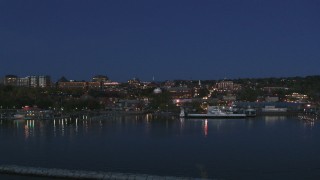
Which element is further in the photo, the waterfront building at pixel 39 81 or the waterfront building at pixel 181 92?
the waterfront building at pixel 39 81

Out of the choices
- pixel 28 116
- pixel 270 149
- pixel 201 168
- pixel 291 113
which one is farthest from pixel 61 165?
pixel 291 113

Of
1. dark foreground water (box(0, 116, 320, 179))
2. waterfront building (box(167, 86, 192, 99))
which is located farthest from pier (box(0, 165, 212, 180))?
waterfront building (box(167, 86, 192, 99))

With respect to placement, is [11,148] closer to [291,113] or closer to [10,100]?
[10,100]

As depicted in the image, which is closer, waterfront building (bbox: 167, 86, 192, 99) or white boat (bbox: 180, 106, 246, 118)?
white boat (bbox: 180, 106, 246, 118)

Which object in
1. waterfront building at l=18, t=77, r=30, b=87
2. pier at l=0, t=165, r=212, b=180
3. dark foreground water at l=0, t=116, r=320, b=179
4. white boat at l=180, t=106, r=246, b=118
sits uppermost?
waterfront building at l=18, t=77, r=30, b=87

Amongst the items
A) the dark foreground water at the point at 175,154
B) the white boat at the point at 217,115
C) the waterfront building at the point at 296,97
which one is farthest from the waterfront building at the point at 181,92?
the dark foreground water at the point at 175,154

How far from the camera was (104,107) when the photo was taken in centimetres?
2509

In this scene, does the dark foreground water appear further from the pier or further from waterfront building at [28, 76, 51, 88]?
waterfront building at [28, 76, 51, 88]

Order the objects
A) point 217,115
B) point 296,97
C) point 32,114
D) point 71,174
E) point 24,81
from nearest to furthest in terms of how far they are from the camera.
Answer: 1. point 71,174
2. point 32,114
3. point 217,115
4. point 296,97
5. point 24,81

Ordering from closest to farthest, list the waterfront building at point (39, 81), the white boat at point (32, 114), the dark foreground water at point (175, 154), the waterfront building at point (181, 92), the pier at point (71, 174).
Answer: the pier at point (71, 174), the dark foreground water at point (175, 154), the white boat at point (32, 114), the waterfront building at point (181, 92), the waterfront building at point (39, 81)

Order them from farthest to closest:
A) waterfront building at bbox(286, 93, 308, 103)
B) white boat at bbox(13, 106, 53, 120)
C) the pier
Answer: waterfront building at bbox(286, 93, 308, 103)
white boat at bbox(13, 106, 53, 120)
the pier

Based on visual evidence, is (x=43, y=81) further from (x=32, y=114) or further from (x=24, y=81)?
(x=32, y=114)

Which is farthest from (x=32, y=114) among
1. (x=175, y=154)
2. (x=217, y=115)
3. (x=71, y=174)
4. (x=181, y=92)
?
(x=181, y=92)

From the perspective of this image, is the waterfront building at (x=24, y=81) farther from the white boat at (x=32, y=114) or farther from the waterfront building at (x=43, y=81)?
the white boat at (x=32, y=114)
